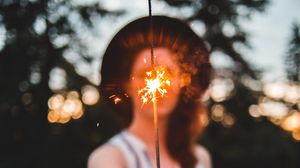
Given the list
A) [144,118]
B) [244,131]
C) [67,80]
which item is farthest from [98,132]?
[144,118]

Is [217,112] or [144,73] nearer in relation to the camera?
[144,73]

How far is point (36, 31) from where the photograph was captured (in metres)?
2.60

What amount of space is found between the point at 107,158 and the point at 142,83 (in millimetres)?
244

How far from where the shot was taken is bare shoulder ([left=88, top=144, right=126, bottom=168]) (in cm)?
102

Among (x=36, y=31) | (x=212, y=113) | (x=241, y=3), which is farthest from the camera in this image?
(x=212, y=113)

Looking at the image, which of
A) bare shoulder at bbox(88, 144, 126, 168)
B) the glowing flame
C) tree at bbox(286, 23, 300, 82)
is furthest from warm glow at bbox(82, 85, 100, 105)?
the glowing flame

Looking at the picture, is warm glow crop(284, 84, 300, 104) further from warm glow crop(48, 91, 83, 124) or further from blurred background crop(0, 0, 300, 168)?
warm glow crop(48, 91, 83, 124)

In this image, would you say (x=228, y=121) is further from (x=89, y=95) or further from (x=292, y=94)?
(x=292, y=94)

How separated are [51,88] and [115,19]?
95 cm

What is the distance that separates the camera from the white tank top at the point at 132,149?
43.2 inches

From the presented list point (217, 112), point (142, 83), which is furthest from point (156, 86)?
point (217, 112)

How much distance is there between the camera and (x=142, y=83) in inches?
35.9

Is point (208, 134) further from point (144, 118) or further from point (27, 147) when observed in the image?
point (144, 118)

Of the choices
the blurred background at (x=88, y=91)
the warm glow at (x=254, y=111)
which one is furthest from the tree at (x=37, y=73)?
the warm glow at (x=254, y=111)
